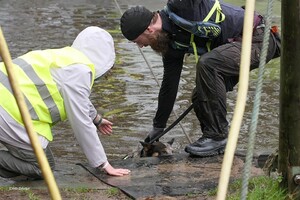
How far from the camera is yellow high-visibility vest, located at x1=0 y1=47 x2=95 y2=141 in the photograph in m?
4.88

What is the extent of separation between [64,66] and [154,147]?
4.64ft

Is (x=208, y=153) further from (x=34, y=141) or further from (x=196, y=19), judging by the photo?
(x=34, y=141)

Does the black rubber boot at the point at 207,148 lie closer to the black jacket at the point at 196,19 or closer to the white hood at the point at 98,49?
the black jacket at the point at 196,19

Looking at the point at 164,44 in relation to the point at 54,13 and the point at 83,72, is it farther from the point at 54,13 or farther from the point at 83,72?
the point at 54,13

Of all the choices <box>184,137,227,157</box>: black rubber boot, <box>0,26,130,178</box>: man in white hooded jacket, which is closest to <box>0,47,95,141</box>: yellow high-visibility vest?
<box>0,26,130,178</box>: man in white hooded jacket

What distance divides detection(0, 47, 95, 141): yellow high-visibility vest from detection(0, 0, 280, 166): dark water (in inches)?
67.5

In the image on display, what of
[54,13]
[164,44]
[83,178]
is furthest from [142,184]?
[54,13]

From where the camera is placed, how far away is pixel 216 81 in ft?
18.0

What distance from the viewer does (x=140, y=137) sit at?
7484 millimetres

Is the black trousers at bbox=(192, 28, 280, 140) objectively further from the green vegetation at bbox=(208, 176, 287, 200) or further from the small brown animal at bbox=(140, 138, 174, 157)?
the green vegetation at bbox=(208, 176, 287, 200)

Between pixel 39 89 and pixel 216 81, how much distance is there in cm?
137

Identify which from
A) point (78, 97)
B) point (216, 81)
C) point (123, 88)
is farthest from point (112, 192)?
point (123, 88)

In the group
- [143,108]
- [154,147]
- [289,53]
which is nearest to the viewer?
[289,53]

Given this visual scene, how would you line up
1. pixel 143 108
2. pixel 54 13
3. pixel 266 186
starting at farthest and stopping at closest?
pixel 54 13
pixel 143 108
pixel 266 186
